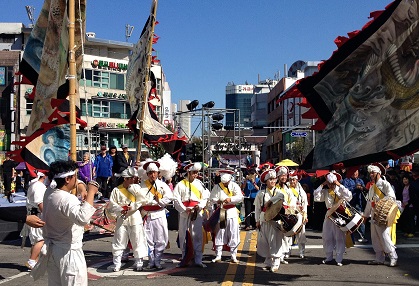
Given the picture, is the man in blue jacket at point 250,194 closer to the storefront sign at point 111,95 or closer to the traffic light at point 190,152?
the traffic light at point 190,152

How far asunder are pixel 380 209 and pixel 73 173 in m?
6.41

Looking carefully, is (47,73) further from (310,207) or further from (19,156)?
(310,207)

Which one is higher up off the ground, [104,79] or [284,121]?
[104,79]

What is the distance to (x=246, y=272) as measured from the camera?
9.80 m

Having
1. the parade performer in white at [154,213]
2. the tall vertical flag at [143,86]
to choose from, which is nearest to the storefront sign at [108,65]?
the tall vertical flag at [143,86]

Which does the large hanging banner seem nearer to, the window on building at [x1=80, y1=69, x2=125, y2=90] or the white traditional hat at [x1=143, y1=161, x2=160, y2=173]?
the white traditional hat at [x1=143, y1=161, x2=160, y2=173]

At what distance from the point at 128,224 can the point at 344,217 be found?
13.4 feet

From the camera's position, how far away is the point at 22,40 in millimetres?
58625

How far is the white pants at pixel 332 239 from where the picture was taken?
10711mm

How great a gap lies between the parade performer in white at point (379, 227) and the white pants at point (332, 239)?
1.90ft

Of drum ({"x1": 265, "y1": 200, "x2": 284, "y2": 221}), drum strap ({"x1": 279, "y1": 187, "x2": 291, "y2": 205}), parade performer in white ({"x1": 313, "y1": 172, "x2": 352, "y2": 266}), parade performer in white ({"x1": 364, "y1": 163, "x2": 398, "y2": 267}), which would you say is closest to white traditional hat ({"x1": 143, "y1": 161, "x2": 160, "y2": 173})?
drum ({"x1": 265, "y1": 200, "x2": 284, "y2": 221})

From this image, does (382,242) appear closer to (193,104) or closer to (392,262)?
(392,262)

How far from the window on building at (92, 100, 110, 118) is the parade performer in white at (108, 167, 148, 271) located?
143 feet

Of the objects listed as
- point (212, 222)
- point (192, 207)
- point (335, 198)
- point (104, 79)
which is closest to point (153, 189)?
point (192, 207)
